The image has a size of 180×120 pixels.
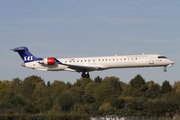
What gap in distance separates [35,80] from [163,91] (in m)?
53.4

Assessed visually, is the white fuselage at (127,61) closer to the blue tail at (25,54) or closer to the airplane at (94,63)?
the airplane at (94,63)

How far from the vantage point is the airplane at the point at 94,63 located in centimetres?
4300

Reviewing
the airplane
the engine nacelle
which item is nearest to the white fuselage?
the airplane

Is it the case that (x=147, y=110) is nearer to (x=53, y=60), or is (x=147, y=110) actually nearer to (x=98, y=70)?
(x=98, y=70)

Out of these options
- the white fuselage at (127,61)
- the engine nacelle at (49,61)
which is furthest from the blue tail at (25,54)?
the white fuselage at (127,61)

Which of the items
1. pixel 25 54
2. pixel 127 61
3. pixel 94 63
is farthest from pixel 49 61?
pixel 127 61

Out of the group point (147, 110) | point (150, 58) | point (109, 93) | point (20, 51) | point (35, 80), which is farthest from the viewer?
point (35, 80)

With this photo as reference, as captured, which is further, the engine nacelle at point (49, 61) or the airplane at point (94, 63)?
the engine nacelle at point (49, 61)

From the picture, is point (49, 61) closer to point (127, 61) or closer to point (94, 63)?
point (94, 63)

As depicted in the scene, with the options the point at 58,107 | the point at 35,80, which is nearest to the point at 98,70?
the point at 58,107

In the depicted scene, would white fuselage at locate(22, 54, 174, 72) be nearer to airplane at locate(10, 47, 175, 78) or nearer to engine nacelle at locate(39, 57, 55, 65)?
airplane at locate(10, 47, 175, 78)

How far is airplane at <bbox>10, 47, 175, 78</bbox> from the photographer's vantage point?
43.0 meters

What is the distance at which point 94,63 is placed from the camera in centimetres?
4453

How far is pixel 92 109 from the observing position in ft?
223
